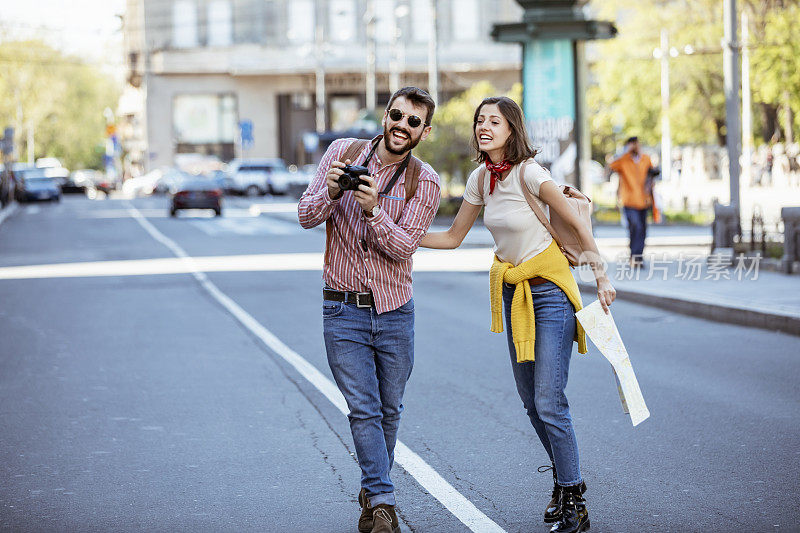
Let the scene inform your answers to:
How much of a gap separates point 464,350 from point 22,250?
17.8 m

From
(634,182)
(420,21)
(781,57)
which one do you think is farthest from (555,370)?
(420,21)

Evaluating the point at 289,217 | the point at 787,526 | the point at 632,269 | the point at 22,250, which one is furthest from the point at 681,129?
the point at 787,526

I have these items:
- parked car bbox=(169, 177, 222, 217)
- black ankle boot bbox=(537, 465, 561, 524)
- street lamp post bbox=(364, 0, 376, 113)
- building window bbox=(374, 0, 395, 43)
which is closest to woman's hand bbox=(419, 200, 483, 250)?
black ankle boot bbox=(537, 465, 561, 524)

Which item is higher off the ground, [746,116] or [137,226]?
[746,116]

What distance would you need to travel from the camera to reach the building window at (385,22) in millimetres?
87188

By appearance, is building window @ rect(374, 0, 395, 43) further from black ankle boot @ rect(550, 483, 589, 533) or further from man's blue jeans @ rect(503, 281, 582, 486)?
black ankle boot @ rect(550, 483, 589, 533)

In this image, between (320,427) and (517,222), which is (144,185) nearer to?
(320,427)

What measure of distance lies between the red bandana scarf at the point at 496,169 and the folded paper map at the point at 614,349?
68cm

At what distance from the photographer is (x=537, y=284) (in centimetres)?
546

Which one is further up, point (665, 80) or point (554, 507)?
point (665, 80)

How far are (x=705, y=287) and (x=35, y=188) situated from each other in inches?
1910

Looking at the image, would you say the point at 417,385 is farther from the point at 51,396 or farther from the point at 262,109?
the point at 262,109

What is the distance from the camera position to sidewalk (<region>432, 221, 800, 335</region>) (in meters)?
12.9

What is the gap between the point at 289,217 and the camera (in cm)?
3988
